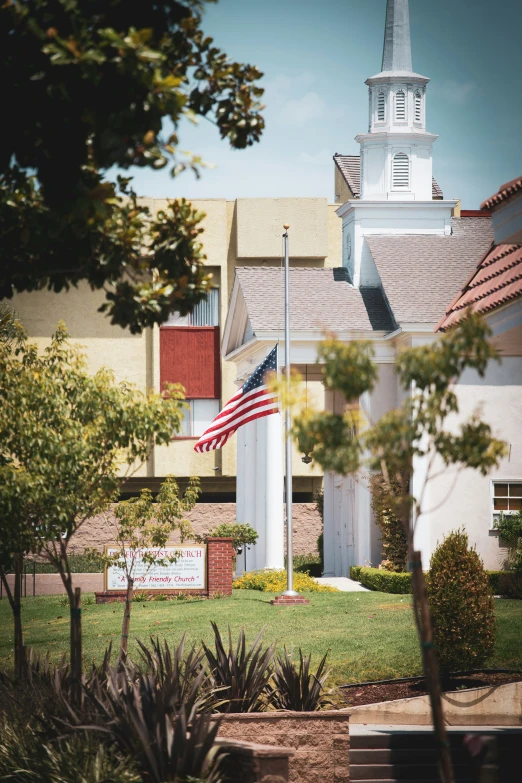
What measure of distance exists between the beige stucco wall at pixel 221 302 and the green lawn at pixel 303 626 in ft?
59.7

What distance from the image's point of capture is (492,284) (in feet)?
44.9

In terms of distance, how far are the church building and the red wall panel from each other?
26.5 feet

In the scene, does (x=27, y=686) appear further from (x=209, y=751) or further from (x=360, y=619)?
(x=360, y=619)

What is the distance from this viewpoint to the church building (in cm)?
3052

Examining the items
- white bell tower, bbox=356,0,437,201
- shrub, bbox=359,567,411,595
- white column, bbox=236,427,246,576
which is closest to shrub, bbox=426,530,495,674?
shrub, bbox=359,567,411,595

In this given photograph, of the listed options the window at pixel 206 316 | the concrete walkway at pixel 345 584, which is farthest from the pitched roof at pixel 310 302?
the window at pixel 206 316

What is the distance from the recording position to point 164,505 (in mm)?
18250

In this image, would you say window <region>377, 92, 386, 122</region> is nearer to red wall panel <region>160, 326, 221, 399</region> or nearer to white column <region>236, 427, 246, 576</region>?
white column <region>236, 427, 246, 576</region>

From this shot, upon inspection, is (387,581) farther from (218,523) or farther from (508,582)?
(218,523)

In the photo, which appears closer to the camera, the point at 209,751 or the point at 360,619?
the point at 209,751

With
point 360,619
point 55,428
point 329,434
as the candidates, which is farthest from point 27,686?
point 360,619

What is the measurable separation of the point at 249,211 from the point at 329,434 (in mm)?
36615

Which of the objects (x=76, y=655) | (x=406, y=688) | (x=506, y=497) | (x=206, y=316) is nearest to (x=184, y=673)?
(x=76, y=655)

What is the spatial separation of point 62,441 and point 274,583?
1633cm
